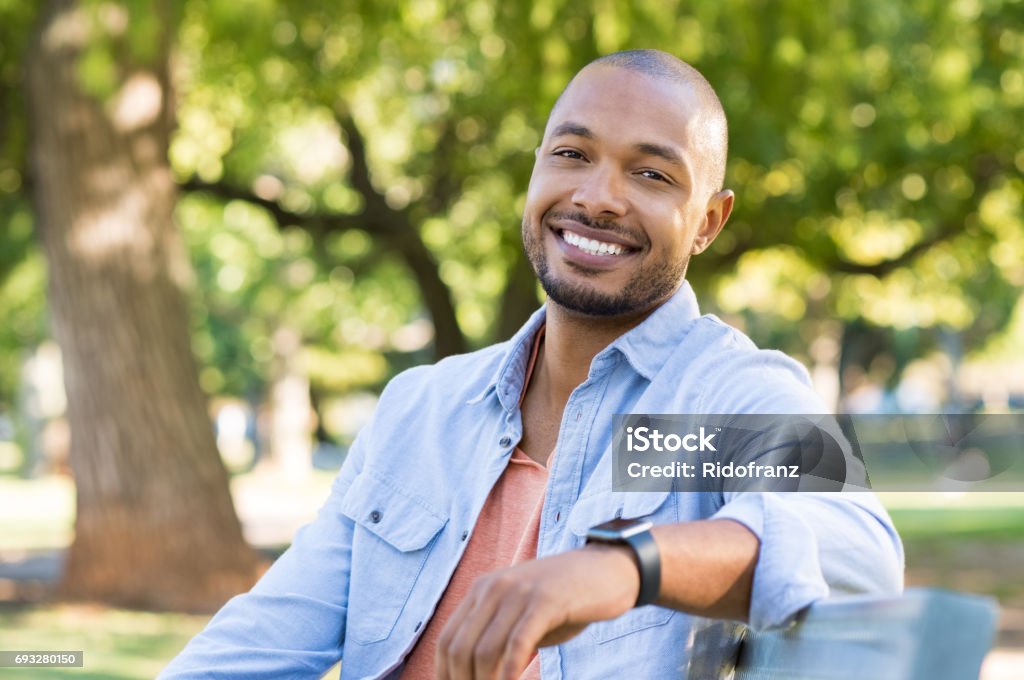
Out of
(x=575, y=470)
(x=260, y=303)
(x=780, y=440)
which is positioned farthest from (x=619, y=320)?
(x=260, y=303)

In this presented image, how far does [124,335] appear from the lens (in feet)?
30.7

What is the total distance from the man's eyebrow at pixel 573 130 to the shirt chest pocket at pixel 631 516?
1.96 ft

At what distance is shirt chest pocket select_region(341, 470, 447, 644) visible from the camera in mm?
2316

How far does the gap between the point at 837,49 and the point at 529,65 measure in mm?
2077

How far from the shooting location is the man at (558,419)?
6.73 feet

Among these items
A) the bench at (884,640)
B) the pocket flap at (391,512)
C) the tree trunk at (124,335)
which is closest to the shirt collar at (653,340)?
the pocket flap at (391,512)

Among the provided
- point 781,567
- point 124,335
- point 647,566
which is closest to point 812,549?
point 781,567

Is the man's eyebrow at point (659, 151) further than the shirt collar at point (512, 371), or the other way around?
the shirt collar at point (512, 371)

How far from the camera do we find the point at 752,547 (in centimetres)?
159

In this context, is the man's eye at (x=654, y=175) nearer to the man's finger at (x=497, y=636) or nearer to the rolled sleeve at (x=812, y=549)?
the rolled sleeve at (x=812, y=549)

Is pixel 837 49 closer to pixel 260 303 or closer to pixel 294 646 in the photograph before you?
pixel 294 646

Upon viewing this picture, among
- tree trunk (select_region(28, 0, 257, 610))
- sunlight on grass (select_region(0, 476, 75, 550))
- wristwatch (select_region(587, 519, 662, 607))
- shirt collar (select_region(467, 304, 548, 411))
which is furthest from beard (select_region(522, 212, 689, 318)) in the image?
sunlight on grass (select_region(0, 476, 75, 550))

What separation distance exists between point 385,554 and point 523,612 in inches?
39.0

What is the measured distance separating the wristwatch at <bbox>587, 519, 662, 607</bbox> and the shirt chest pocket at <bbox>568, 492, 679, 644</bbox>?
385 mm
